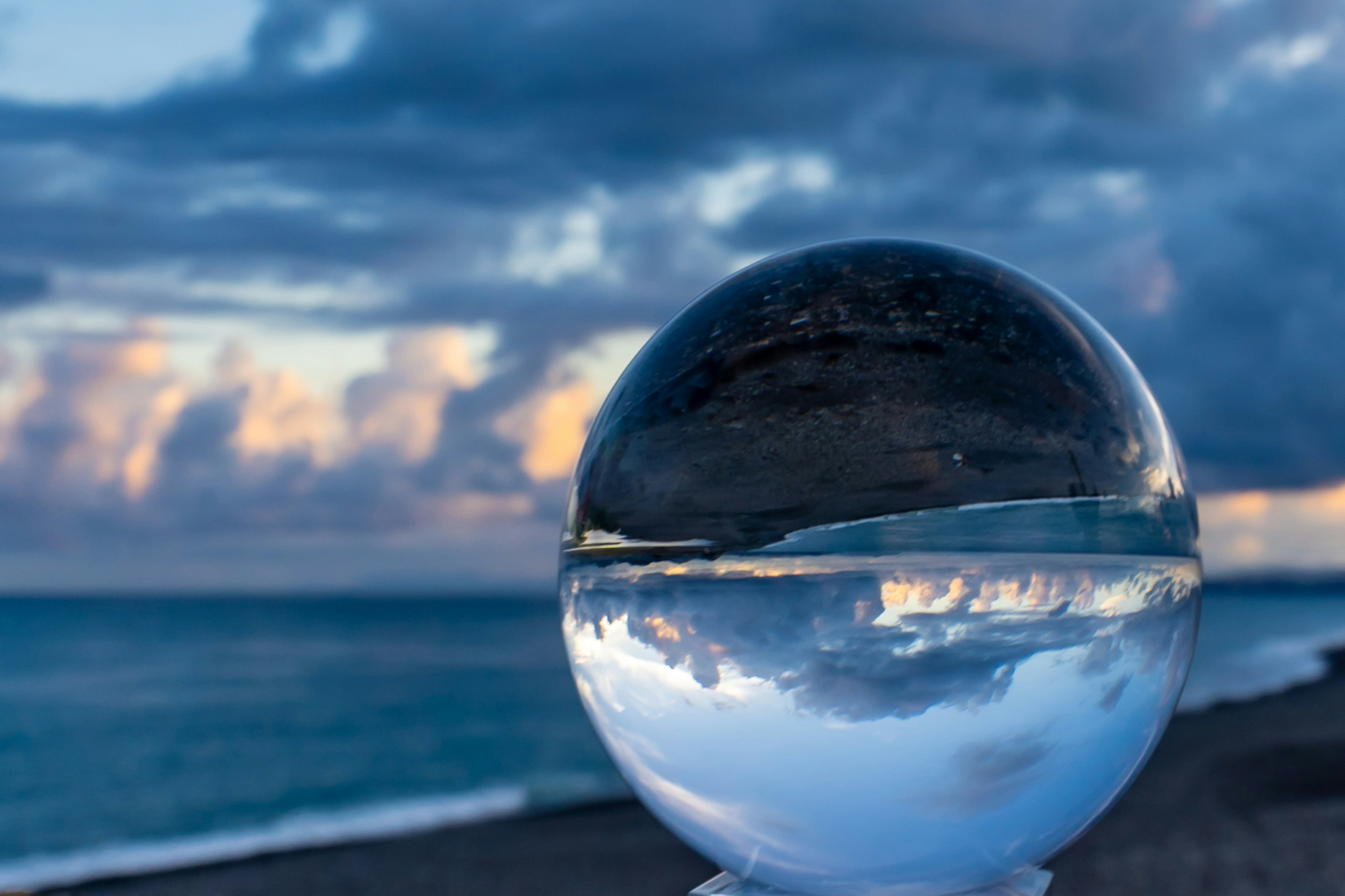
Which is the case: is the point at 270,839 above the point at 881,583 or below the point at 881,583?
below

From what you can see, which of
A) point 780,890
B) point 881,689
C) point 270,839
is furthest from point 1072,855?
point 270,839

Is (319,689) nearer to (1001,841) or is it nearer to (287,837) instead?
(287,837)

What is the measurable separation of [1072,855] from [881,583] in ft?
43.3

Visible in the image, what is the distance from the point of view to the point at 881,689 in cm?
190

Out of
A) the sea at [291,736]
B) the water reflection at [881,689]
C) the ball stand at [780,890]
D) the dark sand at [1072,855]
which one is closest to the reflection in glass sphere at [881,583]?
the water reflection at [881,689]

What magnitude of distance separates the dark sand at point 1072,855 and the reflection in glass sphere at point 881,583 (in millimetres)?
10679

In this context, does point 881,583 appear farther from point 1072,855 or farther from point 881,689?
point 1072,855

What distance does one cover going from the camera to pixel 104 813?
1008 inches

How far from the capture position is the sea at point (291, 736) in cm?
2138

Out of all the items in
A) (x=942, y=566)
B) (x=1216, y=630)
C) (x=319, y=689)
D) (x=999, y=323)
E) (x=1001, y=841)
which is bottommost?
(x=1216, y=630)

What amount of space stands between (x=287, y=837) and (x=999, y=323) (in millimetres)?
20372

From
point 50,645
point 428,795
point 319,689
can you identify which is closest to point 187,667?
point 319,689

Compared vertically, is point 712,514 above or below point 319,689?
above

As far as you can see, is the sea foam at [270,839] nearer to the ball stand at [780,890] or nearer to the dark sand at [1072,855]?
the dark sand at [1072,855]
